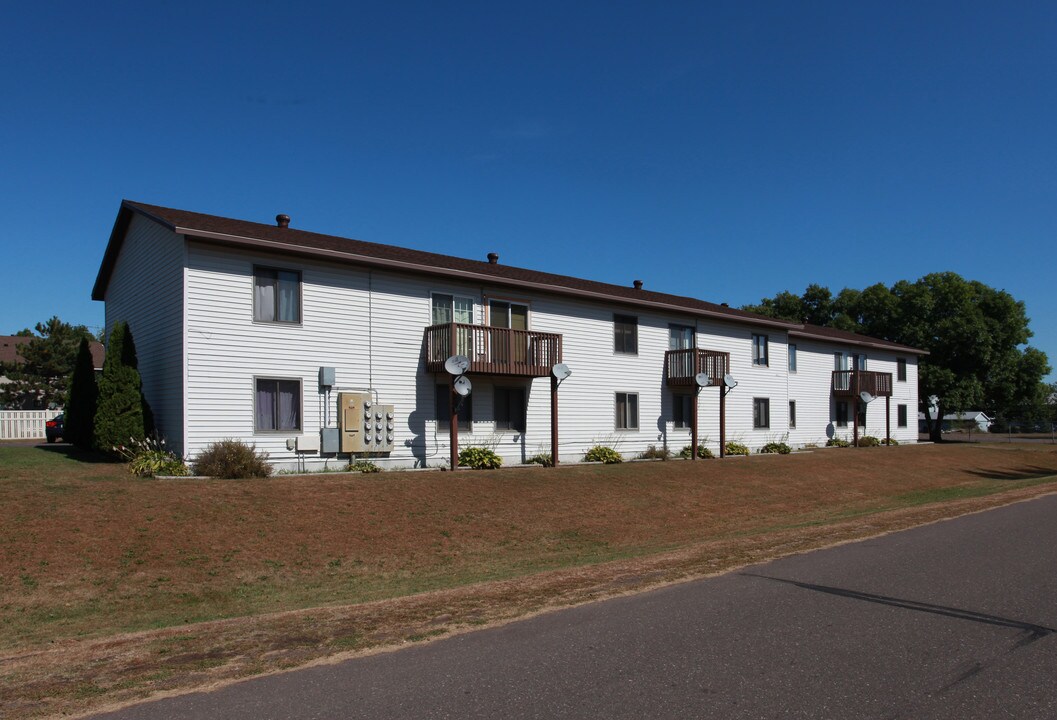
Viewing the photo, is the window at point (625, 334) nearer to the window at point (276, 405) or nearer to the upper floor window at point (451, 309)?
the upper floor window at point (451, 309)

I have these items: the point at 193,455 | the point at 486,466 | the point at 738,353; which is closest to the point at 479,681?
the point at 193,455

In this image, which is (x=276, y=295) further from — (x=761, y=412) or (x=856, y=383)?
(x=856, y=383)

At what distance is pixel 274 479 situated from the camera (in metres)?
16.6

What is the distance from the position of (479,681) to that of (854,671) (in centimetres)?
278

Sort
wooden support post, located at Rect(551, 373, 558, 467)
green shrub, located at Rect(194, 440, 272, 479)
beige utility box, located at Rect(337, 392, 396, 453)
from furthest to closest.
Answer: wooden support post, located at Rect(551, 373, 558, 467) < beige utility box, located at Rect(337, 392, 396, 453) < green shrub, located at Rect(194, 440, 272, 479)

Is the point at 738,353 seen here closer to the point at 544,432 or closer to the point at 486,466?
the point at 544,432

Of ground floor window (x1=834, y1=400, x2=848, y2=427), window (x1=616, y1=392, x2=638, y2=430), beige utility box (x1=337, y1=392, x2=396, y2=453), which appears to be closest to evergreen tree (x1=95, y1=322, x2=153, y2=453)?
beige utility box (x1=337, y1=392, x2=396, y2=453)

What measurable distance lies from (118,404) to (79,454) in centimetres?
368

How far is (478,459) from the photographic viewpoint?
2138 cm

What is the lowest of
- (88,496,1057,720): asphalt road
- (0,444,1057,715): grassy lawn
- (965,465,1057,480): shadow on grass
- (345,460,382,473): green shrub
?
(965,465,1057,480): shadow on grass

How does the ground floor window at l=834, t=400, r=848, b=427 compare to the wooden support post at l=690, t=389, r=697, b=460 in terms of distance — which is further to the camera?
the ground floor window at l=834, t=400, r=848, b=427

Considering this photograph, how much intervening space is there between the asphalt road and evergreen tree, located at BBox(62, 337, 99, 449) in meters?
19.5

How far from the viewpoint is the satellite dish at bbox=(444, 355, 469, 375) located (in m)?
20.0

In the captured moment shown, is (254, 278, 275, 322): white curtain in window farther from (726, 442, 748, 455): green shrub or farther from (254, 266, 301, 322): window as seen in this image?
(726, 442, 748, 455): green shrub
